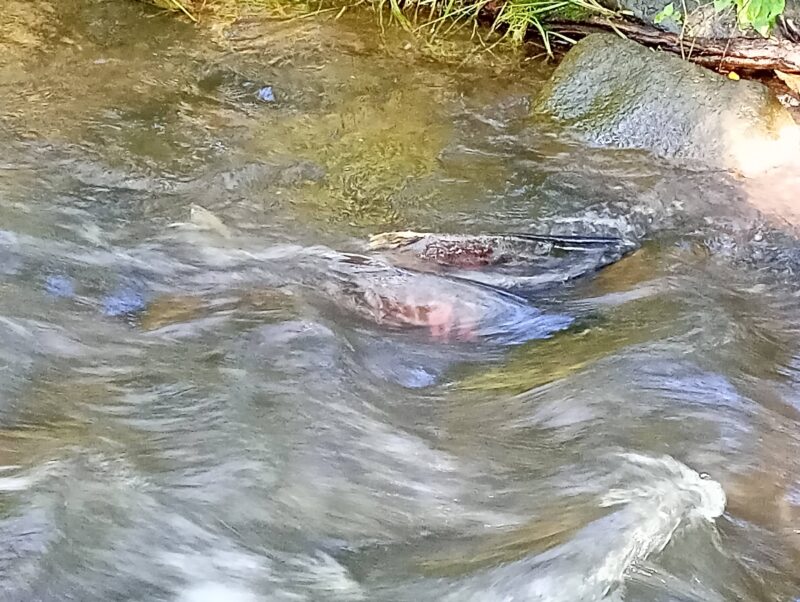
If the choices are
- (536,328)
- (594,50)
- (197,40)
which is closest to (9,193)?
(197,40)

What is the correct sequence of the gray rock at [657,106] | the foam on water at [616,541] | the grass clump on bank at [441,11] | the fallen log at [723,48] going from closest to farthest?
the foam on water at [616,541], the gray rock at [657,106], the fallen log at [723,48], the grass clump on bank at [441,11]

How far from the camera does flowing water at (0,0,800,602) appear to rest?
1910 millimetres

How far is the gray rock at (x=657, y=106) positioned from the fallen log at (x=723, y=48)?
31cm

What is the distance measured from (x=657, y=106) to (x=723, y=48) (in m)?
0.64

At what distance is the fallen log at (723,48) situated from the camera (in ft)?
12.3

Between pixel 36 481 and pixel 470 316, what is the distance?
1.24 metres

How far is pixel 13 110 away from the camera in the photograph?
3.46m

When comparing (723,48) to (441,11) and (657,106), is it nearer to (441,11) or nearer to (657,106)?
(657,106)

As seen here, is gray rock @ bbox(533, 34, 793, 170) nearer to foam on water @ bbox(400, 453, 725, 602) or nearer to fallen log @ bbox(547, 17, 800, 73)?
fallen log @ bbox(547, 17, 800, 73)

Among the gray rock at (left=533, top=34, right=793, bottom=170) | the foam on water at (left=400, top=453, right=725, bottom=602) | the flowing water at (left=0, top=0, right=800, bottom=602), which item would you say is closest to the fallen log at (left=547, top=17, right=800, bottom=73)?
the gray rock at (left=533, top=34, right=793, bottom=170)

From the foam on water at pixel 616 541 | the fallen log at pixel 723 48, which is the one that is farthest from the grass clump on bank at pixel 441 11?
the foam on water at pixel 616 541

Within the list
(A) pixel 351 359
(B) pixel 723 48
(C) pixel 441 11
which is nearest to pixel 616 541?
(A) pixel 351 359

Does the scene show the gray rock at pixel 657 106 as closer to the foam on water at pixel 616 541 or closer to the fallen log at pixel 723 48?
the fallen log at pixel 723 48

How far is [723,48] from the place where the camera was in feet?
12.6
